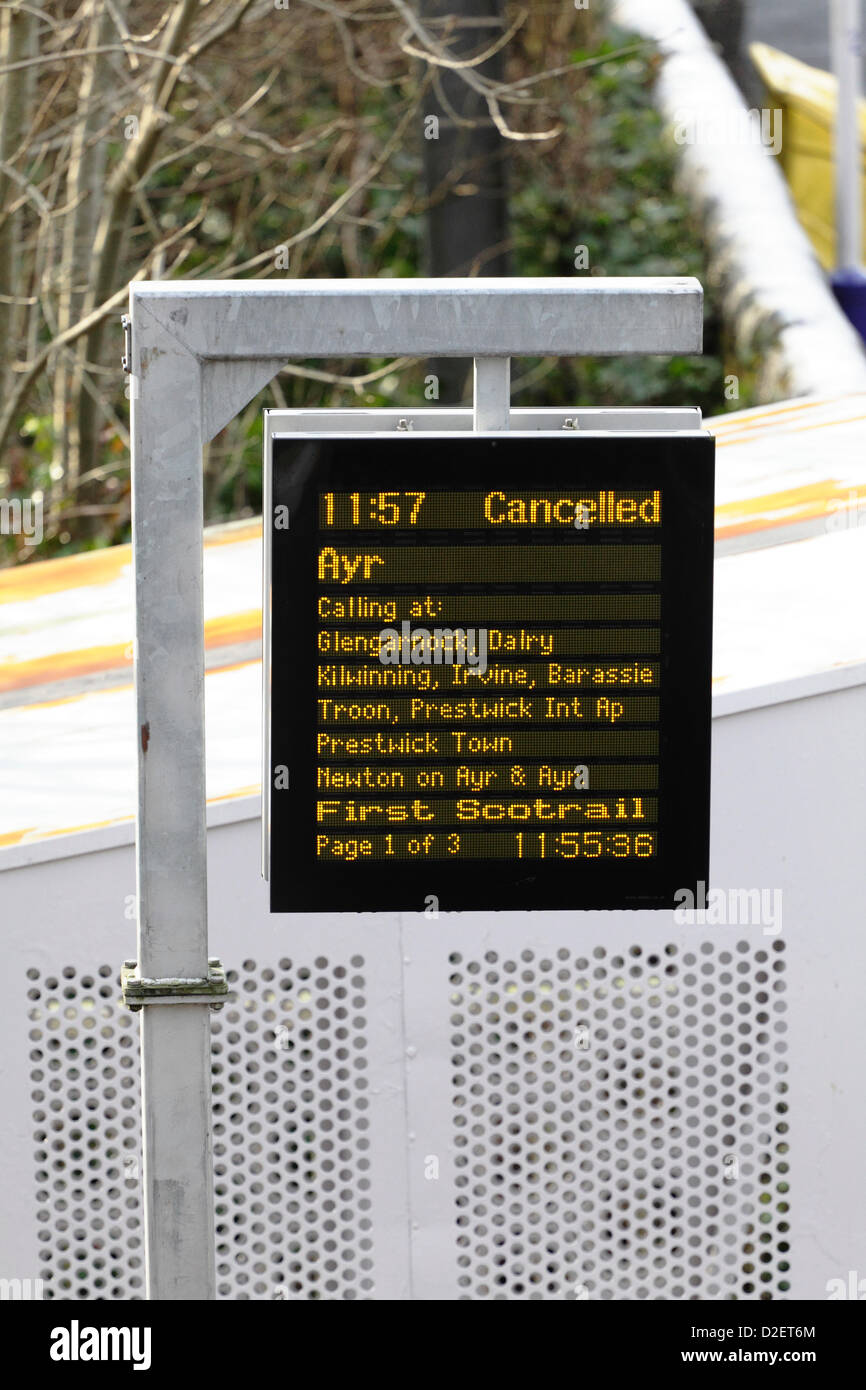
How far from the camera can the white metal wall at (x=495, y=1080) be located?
3.90 m

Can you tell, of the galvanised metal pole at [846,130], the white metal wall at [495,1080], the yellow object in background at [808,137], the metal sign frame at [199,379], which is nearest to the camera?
the metal sign frame at [199,379]

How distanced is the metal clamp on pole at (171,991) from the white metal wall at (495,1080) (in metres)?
0.89

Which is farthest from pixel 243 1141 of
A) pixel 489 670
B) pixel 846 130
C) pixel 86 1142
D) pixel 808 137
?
pixel 808 137

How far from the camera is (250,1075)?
4.00m

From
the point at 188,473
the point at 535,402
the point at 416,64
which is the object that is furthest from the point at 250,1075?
the point at 535,402

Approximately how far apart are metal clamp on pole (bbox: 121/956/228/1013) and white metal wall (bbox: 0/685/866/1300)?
2.91 ft

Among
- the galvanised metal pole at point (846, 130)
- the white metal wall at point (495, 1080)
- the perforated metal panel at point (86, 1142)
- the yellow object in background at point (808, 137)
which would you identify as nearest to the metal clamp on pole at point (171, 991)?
the white metal wall at point (495, 1080)

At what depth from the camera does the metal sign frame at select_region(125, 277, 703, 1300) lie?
2867mm

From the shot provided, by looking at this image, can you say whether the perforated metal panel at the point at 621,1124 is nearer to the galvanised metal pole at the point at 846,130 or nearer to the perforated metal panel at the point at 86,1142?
the perforated metal panel at the point at 86,1142

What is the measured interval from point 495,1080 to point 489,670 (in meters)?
1.36

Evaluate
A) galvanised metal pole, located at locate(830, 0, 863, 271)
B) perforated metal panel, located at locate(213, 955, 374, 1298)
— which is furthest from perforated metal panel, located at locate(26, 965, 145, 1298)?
galvanised metal pole, located at locate(830, 0, 863, 271)

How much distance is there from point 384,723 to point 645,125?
33.6 ft
